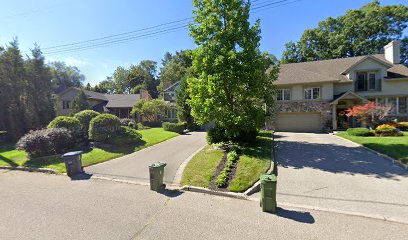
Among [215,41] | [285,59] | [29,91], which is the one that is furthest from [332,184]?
[285,59]

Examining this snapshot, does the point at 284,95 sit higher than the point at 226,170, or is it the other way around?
the point at 284,95

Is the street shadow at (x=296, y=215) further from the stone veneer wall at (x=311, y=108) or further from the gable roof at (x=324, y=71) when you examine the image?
the gable roof at (x=324, y=71)

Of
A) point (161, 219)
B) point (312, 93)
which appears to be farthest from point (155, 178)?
point (312, 93)

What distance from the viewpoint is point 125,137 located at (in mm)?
14039

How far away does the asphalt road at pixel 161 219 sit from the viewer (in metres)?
4.36

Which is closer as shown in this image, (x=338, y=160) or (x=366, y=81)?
(x=338, y=160)

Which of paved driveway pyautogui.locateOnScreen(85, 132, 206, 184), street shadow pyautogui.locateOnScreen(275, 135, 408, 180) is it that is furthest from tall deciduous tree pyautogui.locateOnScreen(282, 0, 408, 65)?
paved driveway pyautogui.locateOnScreen(85, 132, 206, 184)

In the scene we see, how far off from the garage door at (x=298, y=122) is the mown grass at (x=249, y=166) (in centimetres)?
1256

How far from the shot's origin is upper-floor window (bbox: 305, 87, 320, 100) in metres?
21.2

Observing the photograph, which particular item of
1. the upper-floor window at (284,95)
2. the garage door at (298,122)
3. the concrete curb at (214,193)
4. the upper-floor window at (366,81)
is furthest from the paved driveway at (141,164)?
the upper-floor window at (366,81)

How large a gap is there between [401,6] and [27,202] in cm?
4487

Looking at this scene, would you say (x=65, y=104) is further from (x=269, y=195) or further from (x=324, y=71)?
(x=324, y=71)

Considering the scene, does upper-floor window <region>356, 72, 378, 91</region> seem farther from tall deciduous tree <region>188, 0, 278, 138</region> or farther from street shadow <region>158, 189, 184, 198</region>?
street shadow <region>158, 189, 184, 198</region>

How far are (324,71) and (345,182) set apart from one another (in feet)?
67.2
